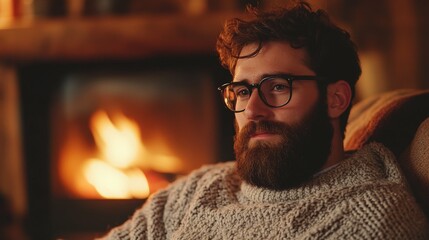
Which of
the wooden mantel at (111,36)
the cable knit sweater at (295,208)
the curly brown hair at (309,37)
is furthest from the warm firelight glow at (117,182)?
the curly brown hair at (309,37)

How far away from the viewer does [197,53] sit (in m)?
2.03

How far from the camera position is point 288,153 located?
3.15 ft

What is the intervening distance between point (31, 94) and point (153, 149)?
55 cm

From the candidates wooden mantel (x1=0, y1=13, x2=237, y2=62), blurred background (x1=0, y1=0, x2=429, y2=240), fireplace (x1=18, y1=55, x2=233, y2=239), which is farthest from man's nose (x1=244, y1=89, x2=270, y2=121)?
fireplace (x1=18, y1=55, x2=233, y2=239)

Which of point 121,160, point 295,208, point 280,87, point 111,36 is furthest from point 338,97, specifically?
point 121,160

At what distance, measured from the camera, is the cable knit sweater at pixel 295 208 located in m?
0.84

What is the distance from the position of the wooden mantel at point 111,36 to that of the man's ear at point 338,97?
0.82 meters

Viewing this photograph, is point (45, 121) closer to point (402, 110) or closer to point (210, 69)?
point (210, 69)

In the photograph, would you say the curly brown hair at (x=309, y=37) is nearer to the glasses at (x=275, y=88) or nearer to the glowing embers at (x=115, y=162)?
the glasses at (x=275, y=88)

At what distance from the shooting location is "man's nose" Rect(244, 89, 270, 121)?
0.97 meters

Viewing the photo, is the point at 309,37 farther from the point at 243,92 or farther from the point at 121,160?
the point at 121,160

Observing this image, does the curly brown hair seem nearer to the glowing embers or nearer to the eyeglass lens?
the eyeglass lens

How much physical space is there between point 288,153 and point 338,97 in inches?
6.6

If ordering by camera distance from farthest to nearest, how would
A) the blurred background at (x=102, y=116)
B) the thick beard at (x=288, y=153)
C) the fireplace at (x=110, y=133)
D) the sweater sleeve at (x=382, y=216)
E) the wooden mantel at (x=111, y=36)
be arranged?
1. the fireplace at (x=110, y=133)
2. the blurred background at (x=102, y=116)
3. the wooden mantel at (x=111, y=36)
4. the thick beard at (x=288, y=153)
5. the sweater sleeve at (x=382, y=216)
